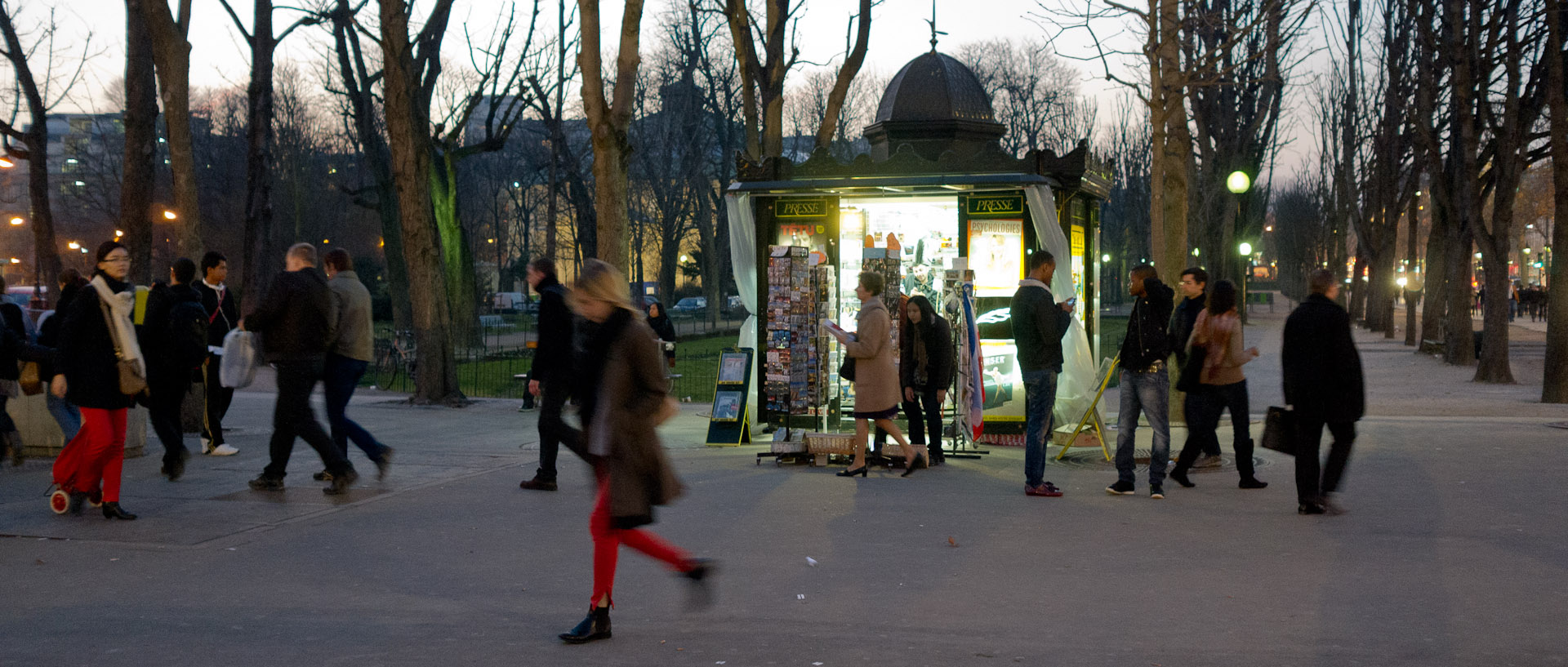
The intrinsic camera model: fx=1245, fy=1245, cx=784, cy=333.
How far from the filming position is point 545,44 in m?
30.9

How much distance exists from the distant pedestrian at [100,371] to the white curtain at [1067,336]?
789 cm

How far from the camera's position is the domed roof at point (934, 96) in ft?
45.4

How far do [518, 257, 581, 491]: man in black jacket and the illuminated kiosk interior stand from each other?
3.06 m

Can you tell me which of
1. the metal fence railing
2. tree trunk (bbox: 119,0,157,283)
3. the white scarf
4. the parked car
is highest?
tree trunk (bbox: 119,0,157,283)

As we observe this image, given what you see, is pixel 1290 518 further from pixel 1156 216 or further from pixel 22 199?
pixel 22 199

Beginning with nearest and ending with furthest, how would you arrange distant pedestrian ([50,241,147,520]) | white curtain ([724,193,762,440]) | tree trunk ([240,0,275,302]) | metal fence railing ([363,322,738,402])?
1. distant pedestrian ([50,241,147,520])
2. white curtain ([724,193,762,440])
3. metal fence railing ([363,322,738,402])
4. tree trunk ([240,0,275,302])

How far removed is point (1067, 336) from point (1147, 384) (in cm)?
334

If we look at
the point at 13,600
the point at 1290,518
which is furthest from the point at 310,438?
the point at 1290,518

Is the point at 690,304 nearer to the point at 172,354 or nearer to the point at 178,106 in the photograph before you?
the point at 178,106

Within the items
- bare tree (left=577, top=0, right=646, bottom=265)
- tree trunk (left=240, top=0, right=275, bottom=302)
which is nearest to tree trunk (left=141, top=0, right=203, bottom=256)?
bare tree (left=577, top=0, right=646, bottom=265)

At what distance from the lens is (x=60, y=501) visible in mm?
8062

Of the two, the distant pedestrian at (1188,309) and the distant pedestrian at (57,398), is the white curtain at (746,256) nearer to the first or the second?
the distant pedestrian at (1188,309)

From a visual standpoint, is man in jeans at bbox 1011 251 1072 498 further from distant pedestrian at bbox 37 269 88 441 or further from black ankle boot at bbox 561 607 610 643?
distant pedestrian at bbox 37 269 88 441

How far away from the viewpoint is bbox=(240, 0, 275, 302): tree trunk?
70.5 ft
